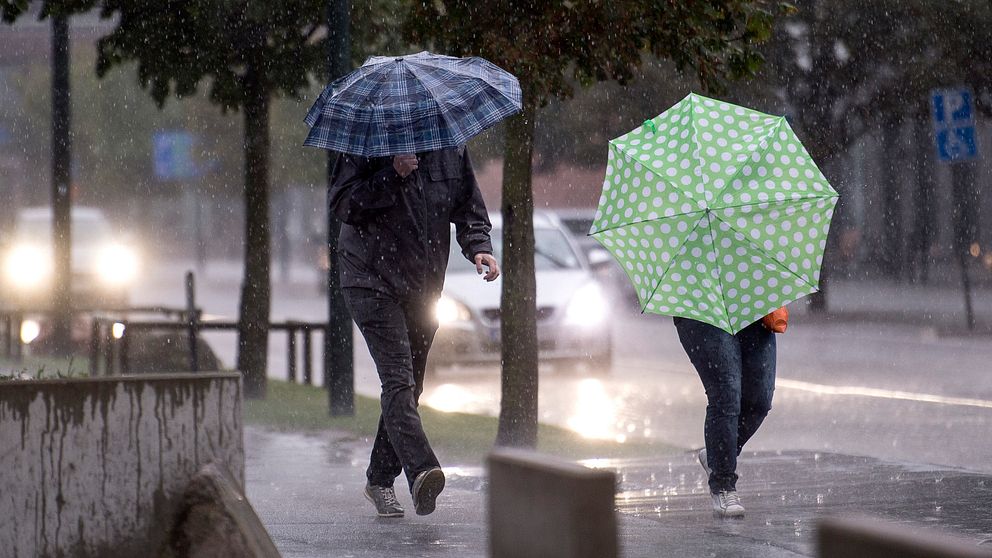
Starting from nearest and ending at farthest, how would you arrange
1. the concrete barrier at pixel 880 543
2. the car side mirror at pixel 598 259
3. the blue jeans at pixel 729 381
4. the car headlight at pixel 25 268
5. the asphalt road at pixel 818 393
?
the concrete barrier at pixel 880 543, the blue jeans at pixel 729 381, the asphalt road at pixel 818 393, the car side mirror at pixel 598 259, the car headlight at pixel 25 268

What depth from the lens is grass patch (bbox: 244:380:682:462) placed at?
9836 mm

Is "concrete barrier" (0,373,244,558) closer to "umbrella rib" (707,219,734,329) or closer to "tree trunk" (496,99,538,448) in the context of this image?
"umbrella rib" (707,219,734,329)

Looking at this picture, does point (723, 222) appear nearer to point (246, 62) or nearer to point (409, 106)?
point (409, 106)

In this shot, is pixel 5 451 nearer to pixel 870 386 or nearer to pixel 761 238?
pixel 761 238

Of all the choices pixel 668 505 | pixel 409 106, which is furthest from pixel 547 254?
pixel 409 106

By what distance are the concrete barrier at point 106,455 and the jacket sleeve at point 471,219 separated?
2.03 m

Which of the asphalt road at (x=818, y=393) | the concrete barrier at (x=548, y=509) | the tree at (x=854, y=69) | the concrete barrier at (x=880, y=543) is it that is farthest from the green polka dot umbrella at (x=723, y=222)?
the tree at (x=854, y=69)

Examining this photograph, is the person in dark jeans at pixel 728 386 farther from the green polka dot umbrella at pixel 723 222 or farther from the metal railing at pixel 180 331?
the metal railing at pixel 180 331

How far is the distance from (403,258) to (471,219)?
0.38m

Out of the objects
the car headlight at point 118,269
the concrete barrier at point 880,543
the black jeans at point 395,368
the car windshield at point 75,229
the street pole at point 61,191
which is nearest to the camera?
the concrete barrier at point 880,543

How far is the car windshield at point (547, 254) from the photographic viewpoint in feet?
55.8

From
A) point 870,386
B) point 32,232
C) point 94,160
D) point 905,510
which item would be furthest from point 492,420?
point 94,160

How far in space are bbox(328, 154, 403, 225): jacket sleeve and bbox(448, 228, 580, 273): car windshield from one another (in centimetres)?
1020

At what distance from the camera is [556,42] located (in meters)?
8.91
